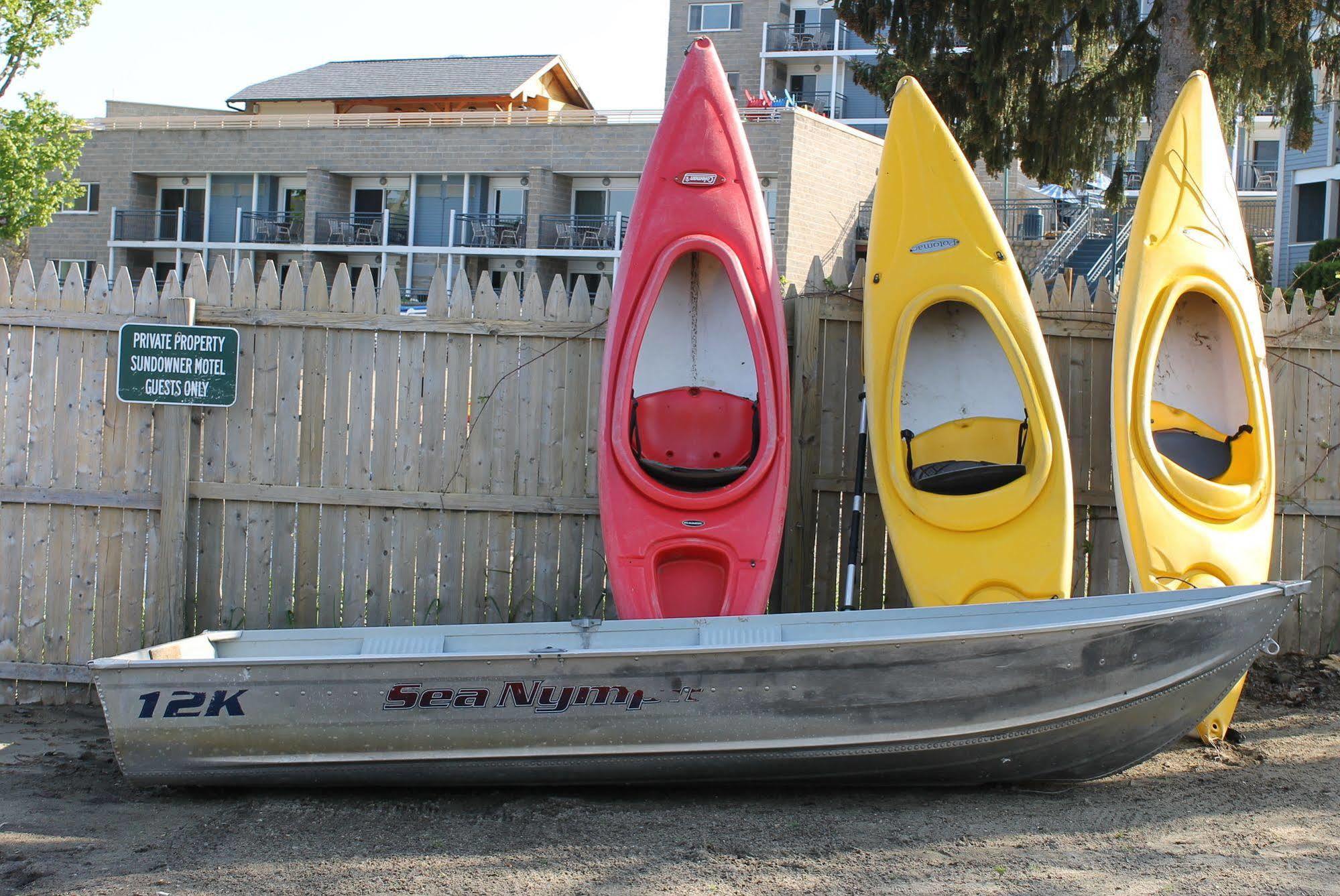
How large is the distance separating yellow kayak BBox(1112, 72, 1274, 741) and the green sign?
417 cm

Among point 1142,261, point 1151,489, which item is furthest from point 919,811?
point 1142,261

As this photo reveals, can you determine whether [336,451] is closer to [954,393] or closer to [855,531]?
[855,531]

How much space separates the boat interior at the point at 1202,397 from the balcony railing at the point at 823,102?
1586 inches

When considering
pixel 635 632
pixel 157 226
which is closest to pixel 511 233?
pixel 157 226

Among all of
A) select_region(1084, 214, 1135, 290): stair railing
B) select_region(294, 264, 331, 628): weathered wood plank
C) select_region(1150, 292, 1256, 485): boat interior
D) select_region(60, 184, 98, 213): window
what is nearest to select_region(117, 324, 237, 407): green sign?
select_region(294, 264, 331, 628): weathered wood plank

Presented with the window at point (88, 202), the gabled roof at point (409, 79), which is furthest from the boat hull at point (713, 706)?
the window at point (88, 202)

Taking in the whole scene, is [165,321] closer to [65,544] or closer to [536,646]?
[65,544]

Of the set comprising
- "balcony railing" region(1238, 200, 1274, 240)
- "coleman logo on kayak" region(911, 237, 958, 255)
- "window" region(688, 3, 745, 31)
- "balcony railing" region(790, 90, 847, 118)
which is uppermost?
"window" region(688, 3, 745, 31)

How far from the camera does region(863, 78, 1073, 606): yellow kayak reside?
5273 mm

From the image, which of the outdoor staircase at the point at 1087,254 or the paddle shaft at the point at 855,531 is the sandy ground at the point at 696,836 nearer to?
the paddle shaft at the point at 855,531

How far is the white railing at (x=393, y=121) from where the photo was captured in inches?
1219

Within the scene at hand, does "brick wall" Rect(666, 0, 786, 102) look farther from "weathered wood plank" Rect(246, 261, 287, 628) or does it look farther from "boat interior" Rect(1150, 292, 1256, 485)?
"weathered wood plank" Rect(246, 261, 287, 628)

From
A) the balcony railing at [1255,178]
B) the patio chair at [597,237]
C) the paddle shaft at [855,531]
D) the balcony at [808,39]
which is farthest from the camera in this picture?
the balcony at [808,39]

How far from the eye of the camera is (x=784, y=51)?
4472 cm
